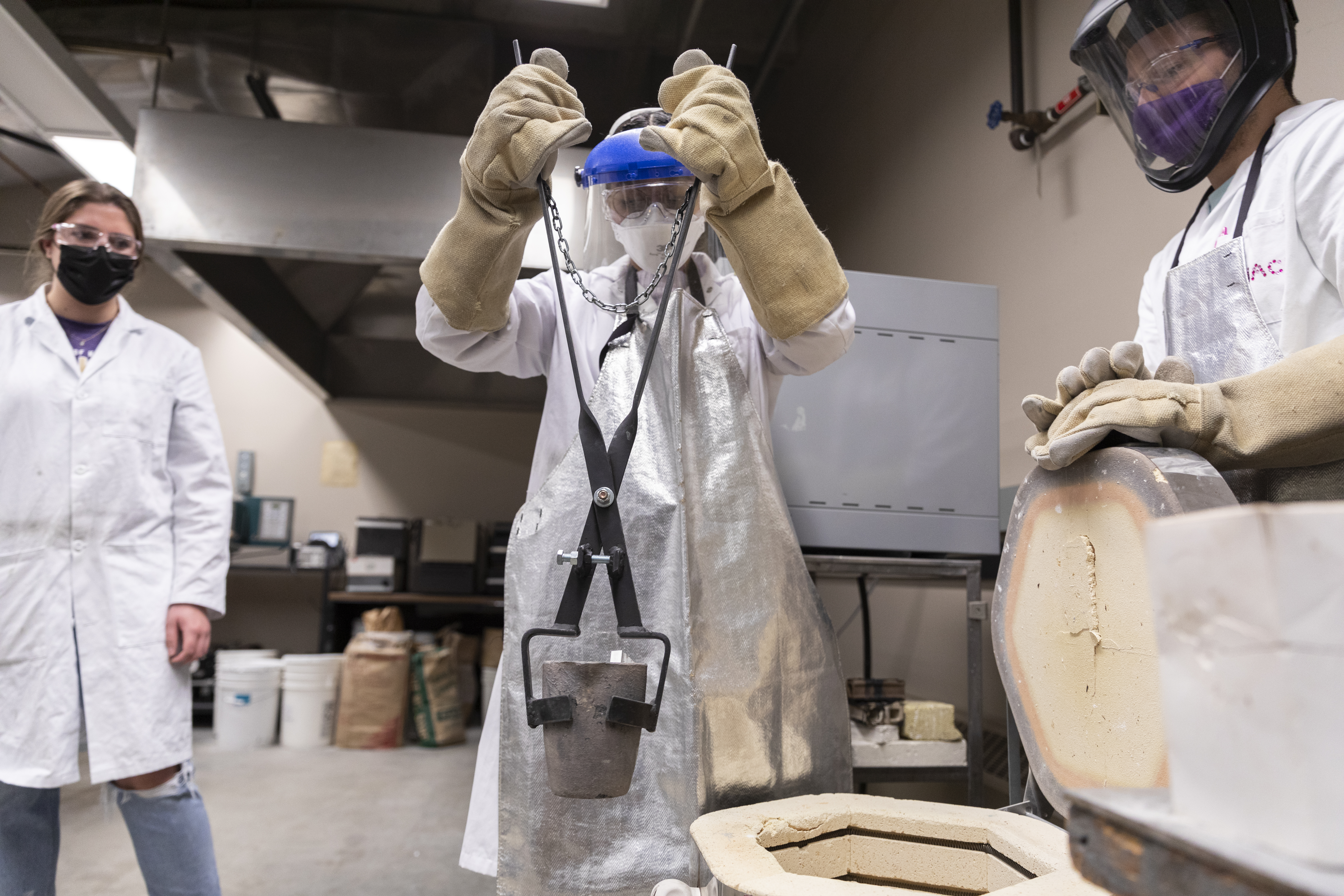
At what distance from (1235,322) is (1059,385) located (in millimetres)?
300

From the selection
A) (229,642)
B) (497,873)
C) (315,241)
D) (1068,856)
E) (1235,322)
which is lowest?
Result: (229,642)

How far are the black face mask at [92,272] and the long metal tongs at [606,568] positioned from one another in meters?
1.17

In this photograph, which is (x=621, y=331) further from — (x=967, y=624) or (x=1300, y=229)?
(x=967, y=624)

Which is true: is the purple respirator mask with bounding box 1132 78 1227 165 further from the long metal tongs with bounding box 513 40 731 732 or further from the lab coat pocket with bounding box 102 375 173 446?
the lab coat pocket with bounding box 102 375 173 446

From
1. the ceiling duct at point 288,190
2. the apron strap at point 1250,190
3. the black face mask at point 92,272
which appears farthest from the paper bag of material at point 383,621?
the apron strap at point 1250,190

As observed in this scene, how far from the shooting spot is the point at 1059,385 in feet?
2.77

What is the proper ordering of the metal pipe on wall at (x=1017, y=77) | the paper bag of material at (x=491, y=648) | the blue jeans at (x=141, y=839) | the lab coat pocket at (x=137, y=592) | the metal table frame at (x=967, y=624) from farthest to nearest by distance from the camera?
the paper bag of material at (x=491, y=648), the metal pipe on wall at (x=1017, y=77), the metal table frame at (x=967, y=624), the lab coat pocket at (x=137, y=592), the blue jeans at (x=141, y=839)

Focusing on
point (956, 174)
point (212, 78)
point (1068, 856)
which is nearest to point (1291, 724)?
point (1068, 856)

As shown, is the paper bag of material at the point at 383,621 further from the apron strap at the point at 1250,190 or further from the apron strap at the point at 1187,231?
the apron strap at the point at 1250,190

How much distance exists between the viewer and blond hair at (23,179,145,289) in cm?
158

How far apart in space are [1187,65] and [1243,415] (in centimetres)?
54

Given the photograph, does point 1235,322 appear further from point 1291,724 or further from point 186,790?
point 186,790

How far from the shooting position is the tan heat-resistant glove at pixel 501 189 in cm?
89

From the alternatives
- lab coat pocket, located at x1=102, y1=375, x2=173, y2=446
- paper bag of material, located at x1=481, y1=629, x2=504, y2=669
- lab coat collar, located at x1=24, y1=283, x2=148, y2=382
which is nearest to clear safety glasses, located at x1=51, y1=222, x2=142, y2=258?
lab coat collar, located at x1=24, y1=283, x2=148, y2=382
